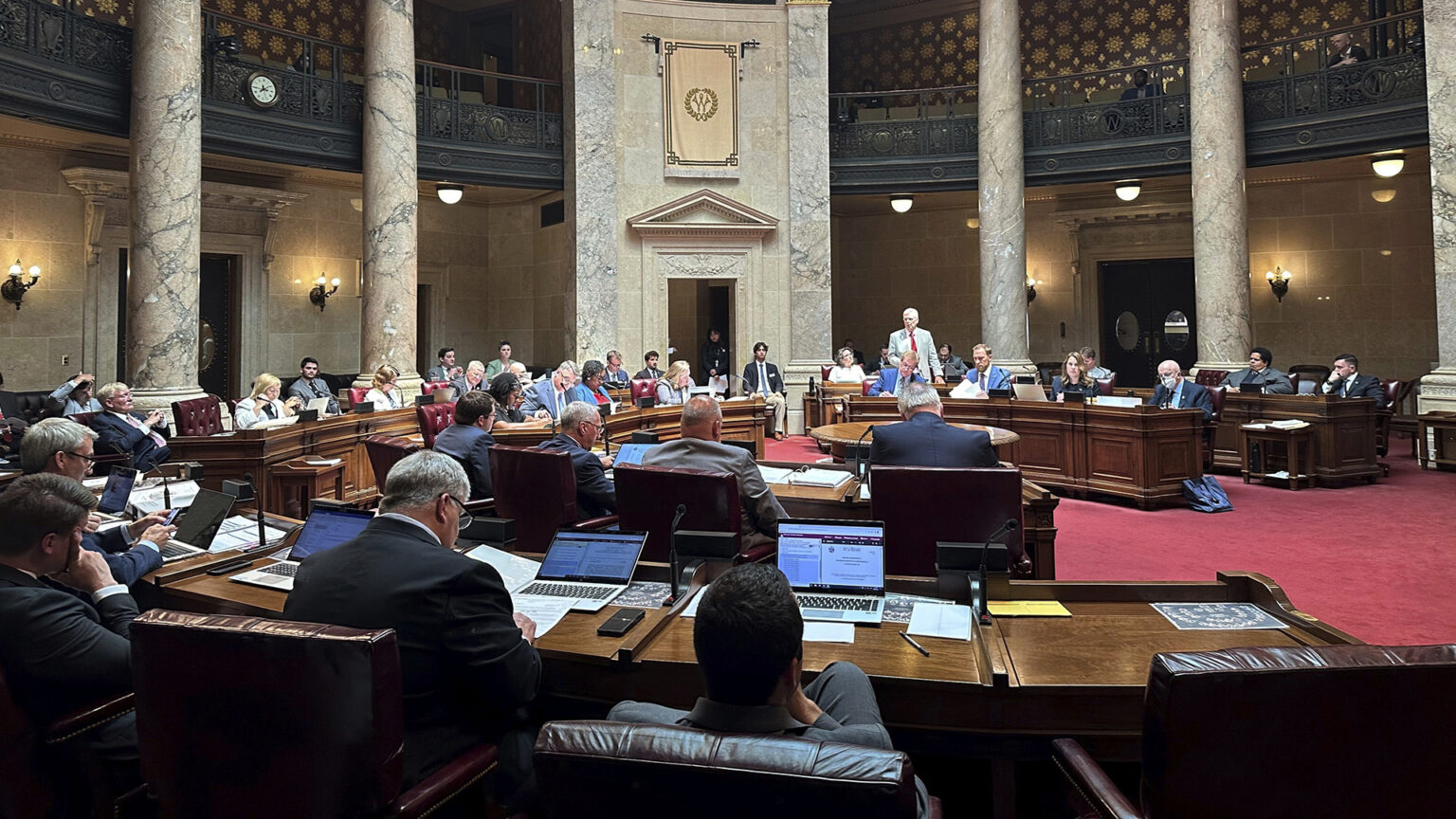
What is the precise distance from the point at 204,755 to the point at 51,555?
0.92 m

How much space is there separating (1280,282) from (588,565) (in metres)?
16.8

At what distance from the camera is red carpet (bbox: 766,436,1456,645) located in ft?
17.9

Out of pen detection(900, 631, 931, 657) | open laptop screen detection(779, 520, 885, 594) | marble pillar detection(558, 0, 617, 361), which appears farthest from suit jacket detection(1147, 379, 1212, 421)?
marble pillar detection(558, 0, 617, 361)

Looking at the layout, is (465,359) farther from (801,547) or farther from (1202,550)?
(801,547)

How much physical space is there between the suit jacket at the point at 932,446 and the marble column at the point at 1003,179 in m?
9.68

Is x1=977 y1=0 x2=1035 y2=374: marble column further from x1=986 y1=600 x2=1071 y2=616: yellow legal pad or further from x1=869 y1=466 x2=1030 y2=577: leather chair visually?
x1=986 y1=600 x2=1071 y2=616: yellow legal pad

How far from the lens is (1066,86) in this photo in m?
17.4

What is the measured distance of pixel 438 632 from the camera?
7.59 feet

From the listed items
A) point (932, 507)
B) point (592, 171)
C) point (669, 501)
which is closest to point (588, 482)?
point (669, 501)

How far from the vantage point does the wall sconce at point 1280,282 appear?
54.2ft

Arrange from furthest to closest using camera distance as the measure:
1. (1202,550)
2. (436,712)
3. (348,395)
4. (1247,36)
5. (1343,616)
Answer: (1247,36), (348,395), (1202,550), (1343,616), (436,712)

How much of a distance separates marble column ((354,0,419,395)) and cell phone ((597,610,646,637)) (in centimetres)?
1078

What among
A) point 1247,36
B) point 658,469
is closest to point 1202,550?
point 658,469

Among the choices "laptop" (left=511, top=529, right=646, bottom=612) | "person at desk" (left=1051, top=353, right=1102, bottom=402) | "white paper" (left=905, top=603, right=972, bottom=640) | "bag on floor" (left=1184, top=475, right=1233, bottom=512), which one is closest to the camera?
"white paper" (left=905, top=603, right=972, bottom=640)
